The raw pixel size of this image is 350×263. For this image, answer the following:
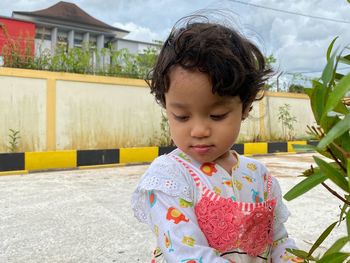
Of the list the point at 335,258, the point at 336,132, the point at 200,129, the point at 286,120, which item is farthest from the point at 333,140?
the point at 286,120

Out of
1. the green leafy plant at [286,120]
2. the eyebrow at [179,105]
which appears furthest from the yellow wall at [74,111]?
the eyebrow at [179,105]

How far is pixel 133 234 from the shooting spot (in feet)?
8.15

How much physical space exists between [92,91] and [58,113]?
687 mm

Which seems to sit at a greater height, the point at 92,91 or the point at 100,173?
the point at 92,91

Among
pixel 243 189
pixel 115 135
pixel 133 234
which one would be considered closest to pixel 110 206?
pixel 133 234

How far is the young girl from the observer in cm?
82

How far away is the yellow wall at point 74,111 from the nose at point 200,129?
486 centimetres

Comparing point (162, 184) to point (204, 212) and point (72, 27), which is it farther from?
point (72, 27)

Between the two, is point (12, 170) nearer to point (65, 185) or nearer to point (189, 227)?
point (65, 185)

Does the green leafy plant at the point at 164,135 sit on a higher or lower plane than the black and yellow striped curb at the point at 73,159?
higher

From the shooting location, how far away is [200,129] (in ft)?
2.73

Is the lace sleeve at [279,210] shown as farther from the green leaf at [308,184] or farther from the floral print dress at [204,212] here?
the green leaf at [308,184]

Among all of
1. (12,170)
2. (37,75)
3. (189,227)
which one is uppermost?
(37,75)

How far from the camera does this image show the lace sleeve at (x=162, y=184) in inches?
33.4
